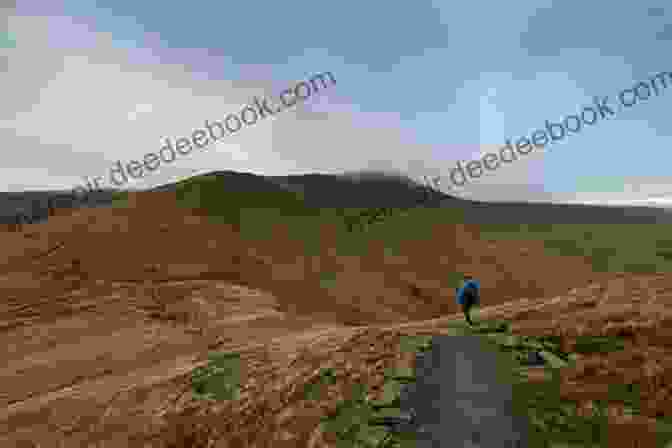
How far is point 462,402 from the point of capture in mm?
6133

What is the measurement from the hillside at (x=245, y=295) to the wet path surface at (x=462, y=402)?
3.48 feet

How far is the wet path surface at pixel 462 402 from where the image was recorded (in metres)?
5.18

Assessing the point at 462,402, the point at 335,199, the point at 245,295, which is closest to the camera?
the point at 462,402

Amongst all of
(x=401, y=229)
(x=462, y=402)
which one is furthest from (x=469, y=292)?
(x=401, y=229)

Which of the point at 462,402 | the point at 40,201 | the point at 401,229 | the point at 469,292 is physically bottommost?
the point at 462,402

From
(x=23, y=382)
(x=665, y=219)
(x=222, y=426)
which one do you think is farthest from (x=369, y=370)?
(x=665, y=219)

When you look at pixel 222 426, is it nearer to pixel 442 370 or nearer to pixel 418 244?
pixel 442 370

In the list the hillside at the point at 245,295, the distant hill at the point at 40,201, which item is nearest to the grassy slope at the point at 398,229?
the hillside at the point at 245,295

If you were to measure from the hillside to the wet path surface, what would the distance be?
106 cm

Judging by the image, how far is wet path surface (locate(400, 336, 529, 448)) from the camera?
17.0 feet

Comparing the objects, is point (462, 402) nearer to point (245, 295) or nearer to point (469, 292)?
point (469, 292)

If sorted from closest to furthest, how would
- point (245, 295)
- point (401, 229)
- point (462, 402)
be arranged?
point (462, 402)
point (245, 295)
point (401, 229)

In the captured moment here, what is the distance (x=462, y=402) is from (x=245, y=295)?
1960cm

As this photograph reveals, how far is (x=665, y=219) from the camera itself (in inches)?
3071
